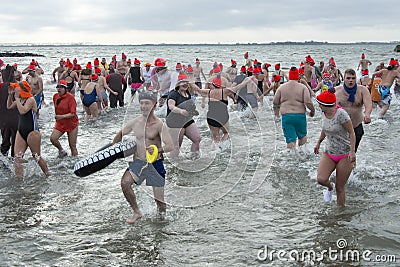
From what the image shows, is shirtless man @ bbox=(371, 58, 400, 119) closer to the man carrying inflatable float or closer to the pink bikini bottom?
the pink bikini bottom

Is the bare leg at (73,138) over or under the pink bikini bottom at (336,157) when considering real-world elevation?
under

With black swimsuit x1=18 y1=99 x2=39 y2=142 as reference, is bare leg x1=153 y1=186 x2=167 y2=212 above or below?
below

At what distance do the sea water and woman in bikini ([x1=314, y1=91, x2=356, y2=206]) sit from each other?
1.81 ft

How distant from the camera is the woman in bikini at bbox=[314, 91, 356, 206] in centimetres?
501

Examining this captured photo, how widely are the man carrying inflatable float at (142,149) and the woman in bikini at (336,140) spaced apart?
1.83 meters

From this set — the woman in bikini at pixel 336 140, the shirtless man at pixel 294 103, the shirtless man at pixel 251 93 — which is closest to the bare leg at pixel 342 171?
the woman in bikini at pixel 336 140

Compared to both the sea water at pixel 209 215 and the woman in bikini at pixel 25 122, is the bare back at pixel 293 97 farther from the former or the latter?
the woman in bikini at pixel 25 122

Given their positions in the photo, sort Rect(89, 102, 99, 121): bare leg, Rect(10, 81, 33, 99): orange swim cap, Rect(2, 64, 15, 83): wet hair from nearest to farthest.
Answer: Rect(10, 81, 33, 99): orange swim cap, Rect(2, 64, 15, 83): wet hair, Rect(89, 102, 99, 121): bare leg

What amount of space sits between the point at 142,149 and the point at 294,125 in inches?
139

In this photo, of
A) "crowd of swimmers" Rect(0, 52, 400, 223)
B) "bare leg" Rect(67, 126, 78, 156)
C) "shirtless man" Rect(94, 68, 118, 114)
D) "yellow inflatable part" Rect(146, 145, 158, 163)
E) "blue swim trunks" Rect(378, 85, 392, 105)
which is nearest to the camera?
"yellow inflatable part" Rect(146, 145, 158, 163)

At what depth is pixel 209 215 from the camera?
18.4 ft

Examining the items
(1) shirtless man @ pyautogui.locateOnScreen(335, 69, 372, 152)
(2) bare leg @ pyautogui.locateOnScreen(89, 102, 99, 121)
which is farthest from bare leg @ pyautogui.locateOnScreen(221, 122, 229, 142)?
(2) bare leg @ pyautogui.locateOnScreen(89, 102, 99, 121)

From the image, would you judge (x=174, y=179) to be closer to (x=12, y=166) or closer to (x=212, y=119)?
(x=212, y=119)

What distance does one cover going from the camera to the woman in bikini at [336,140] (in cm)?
501
